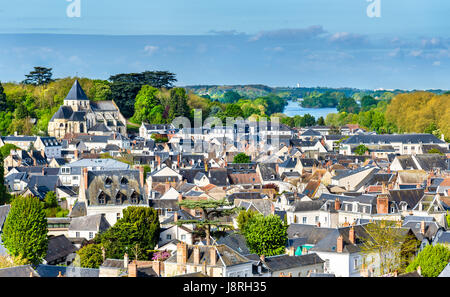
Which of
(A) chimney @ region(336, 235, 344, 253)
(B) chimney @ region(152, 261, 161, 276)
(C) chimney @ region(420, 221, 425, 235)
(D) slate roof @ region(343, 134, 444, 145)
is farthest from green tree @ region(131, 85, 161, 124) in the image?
(B) chimney @ region(152, 261, 161, 276)

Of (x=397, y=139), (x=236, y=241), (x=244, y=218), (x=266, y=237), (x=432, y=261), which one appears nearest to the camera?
(x=432, y=261)

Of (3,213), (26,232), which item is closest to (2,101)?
(3,213)

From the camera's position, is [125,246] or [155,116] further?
[155,116]

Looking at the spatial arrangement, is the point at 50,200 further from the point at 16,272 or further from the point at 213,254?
the point at 16,272

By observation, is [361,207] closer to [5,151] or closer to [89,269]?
[89,269]
